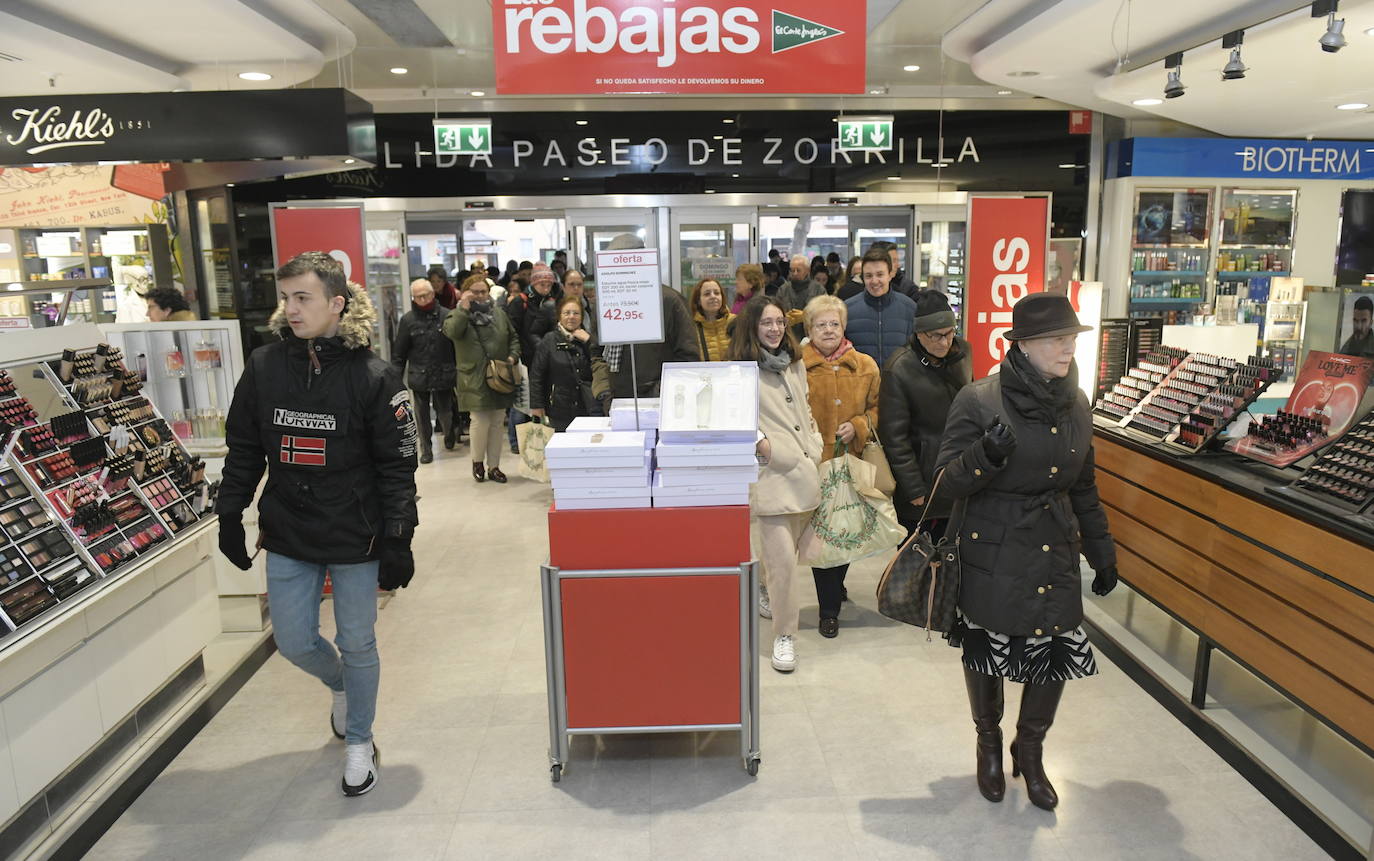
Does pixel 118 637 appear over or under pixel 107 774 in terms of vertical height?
over

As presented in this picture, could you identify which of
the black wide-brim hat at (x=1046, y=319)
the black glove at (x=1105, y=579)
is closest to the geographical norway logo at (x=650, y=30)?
the black wide-brim hat at (x=1046, y=319)

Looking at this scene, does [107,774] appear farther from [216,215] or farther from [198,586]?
[216,215]

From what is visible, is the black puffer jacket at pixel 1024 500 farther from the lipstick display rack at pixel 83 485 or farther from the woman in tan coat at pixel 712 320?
the woman in tan coat at pixel 712 320

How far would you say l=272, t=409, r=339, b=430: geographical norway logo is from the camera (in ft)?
9.43

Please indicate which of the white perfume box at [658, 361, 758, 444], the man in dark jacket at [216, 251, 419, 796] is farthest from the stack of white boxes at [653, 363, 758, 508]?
the man in dark jacket at [216, 251, 419, 796]

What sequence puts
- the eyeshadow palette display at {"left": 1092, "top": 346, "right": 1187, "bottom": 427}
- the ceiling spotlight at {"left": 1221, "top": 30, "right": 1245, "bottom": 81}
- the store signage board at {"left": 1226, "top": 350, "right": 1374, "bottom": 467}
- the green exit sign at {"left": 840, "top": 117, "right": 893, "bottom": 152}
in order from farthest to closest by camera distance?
the green exit sign at {"left": 840, "top": 117, "right": 893, "bottom": 152}
the ceiling spotlight at {"left": 1221, "top": 30, "right": 1245, "bottom": 81}
the eyeshadow palette display at {"left": 1092, "top": 346, "right": 1187, "bottom": 427}
the store signage board at {"left": 1226, "top": 350, "right": 1374, "bottom": 467}

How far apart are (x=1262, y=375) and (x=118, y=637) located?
4563mm

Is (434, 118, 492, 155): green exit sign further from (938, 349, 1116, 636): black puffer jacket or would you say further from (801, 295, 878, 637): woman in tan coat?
(938, 349, 1116, 636): black puffer jacket

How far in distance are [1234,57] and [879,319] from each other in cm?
237

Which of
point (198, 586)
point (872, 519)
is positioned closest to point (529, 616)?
point (198, 586)

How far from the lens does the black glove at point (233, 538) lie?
3010 millimetres

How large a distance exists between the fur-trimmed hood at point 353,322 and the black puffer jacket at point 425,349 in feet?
15.8

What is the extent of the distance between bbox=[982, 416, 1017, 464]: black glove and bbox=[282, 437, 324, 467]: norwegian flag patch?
207 cm

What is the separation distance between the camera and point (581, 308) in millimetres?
6301
